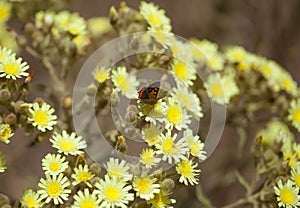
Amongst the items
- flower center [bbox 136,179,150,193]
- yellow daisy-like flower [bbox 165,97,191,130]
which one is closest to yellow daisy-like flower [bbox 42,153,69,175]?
flower center [bbox 136,179,150,193]

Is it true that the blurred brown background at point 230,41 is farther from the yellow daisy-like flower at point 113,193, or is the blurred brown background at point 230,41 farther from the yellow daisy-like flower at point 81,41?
the yellow daisy-like flower at point 113,193

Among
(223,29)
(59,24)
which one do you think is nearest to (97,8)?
(223,29)

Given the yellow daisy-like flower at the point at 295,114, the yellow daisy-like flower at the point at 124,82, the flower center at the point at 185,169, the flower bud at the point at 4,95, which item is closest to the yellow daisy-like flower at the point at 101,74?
the yellow daisy-like flower at the point at 124,82

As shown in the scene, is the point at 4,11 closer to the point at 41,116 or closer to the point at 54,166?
the point at 41,116

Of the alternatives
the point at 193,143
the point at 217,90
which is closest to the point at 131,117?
the point at 193,143

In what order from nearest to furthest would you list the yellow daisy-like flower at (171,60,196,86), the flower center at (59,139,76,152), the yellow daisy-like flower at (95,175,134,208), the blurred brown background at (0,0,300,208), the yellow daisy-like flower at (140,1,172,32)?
the yellow daisy-like flower at (95,175,134,208) → the flower center at (59,139,76,152) → the yellow daisy-like flower at (171,60,196,86) → the yellow daisy-like flower at (140,1,172,32) → the blurred brown background at (0,0,300,208)

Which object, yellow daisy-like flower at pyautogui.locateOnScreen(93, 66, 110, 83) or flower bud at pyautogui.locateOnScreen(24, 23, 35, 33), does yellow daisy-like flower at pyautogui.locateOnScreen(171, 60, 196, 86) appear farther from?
flower bud at pyautogui.locateOnScreen(24, 23, 35, 33)
